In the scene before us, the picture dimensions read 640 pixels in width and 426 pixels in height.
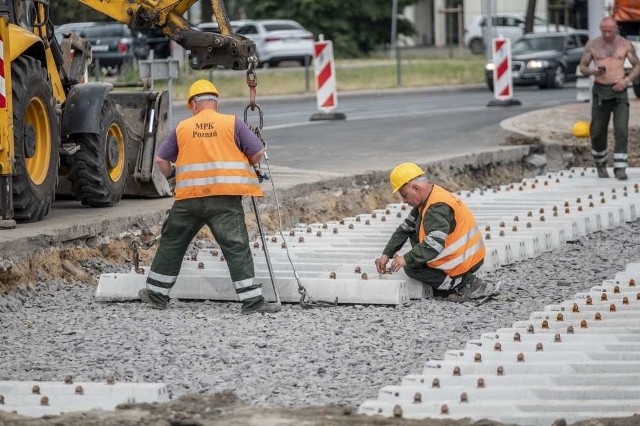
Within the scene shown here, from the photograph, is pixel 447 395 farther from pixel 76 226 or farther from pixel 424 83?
pixel 424 83

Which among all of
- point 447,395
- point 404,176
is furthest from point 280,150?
point 447,395

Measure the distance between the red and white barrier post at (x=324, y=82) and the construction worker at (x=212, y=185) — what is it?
50.8 feet

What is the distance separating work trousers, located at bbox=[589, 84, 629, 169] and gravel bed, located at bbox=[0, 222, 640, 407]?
5.31m

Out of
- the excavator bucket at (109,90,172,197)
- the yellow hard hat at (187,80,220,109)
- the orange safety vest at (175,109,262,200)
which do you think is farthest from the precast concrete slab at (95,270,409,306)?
the excavator bucket at (109,90,172,197)

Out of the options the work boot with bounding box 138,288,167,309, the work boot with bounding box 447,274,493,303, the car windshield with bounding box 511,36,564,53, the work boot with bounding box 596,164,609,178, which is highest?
the work boot with bounding box 138,288,167,309

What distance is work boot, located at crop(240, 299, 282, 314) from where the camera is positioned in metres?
9.77

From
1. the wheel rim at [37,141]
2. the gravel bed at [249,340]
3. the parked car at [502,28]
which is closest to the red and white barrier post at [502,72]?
the wheel rim at [37,141]

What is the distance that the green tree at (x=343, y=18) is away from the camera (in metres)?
59.4

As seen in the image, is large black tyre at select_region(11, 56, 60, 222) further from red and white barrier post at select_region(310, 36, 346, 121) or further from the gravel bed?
red and white barrier post at select_region(310, 36, 346, 121)

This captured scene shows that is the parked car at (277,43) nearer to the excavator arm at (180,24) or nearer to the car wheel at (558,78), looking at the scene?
the car wheel at (558,78)

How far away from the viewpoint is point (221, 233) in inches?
383

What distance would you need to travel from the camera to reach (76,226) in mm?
11438

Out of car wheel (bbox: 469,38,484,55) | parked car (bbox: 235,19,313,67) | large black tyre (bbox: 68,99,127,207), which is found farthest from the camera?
car wheel (bbox: 469,38,484,55)

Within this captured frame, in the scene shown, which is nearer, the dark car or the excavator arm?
the excavator arm
